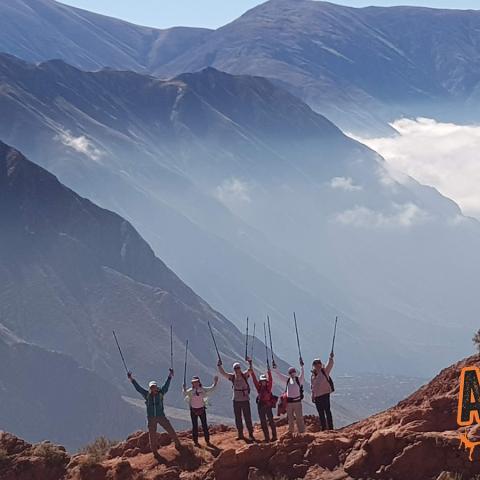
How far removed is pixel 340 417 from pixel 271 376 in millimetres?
154909

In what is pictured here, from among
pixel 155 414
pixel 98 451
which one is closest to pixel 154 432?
pixel 155 414

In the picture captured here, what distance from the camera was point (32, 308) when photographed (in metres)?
192

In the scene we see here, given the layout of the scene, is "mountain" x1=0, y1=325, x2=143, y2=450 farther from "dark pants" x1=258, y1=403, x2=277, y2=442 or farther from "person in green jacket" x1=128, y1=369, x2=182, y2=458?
"dark pants" x1=258, y1=403, x2=277, y2=442

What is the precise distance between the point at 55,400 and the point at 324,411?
12899 centimetres

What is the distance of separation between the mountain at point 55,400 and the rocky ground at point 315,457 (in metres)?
108

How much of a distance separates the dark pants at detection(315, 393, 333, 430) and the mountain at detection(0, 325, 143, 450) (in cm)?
10855

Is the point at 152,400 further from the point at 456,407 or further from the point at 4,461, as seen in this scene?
the point at 456,407

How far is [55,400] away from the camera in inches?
5994

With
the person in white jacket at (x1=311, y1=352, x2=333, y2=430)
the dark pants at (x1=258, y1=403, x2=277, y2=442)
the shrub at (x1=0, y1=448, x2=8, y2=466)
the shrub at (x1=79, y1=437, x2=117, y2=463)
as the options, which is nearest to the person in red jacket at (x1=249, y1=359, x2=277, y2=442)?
the dark pants at (x1=258, y1=403, x2=277, y2=442)

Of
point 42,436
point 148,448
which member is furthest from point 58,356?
point 148,448

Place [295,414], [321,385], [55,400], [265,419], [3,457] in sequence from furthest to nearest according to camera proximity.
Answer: [55,400] < [295,414] < [265,419] < [321,385] < [3,457]

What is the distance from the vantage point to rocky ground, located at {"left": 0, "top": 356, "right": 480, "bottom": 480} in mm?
22891

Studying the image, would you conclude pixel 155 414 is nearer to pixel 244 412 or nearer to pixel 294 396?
pixel 244 412

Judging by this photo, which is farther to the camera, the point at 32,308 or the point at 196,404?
the point at 32,308
